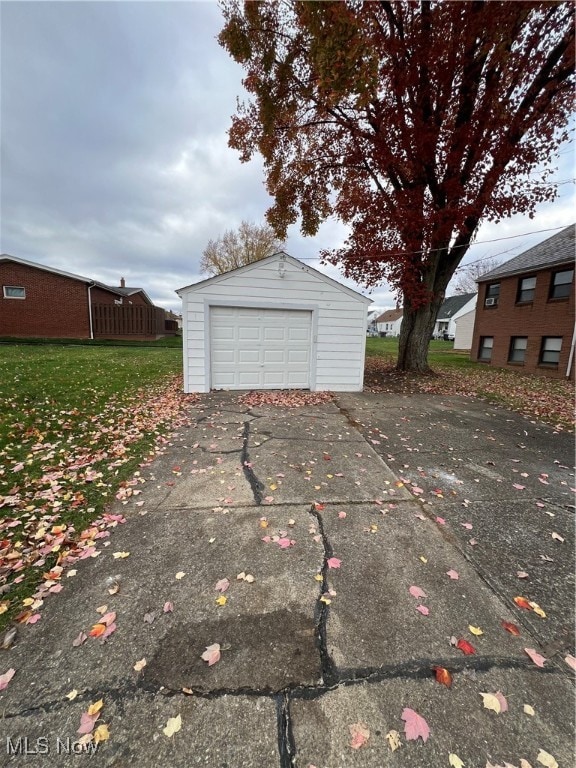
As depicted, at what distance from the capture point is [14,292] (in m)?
19.0

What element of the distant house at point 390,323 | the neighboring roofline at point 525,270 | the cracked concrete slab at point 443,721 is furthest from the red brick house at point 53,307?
the distant house at point 390,323

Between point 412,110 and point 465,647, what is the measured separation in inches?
449

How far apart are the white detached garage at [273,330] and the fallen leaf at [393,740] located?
7114mm

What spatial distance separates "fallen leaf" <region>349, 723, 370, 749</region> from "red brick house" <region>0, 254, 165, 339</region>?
22.9m

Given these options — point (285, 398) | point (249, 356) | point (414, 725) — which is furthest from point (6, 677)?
point (249, 356)

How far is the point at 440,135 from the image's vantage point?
880cm

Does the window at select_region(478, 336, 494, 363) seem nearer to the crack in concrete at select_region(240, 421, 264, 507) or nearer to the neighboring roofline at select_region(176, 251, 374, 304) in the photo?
the neighboring roofline at select_region(176, 251, 374, 304)

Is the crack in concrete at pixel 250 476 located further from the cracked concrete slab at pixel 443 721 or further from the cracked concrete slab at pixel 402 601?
the cracked concrete slab at pixel 443 721

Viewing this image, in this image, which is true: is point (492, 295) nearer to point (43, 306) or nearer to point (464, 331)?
point (464, 331)

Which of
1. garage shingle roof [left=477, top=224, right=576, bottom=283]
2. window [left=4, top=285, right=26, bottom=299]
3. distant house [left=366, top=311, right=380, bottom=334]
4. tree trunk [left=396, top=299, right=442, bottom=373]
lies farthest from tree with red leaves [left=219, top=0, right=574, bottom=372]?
distant house [left=366, top=311, right=380, bottom=334]

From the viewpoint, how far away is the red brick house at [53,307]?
18.8 m

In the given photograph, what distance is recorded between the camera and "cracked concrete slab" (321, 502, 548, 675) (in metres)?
1.78

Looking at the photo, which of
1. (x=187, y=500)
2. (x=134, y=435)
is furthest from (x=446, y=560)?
(x=134, y=435)

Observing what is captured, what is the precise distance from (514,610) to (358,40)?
31.9ft
